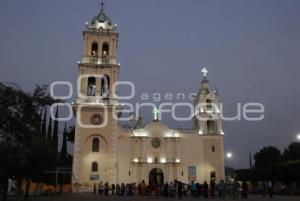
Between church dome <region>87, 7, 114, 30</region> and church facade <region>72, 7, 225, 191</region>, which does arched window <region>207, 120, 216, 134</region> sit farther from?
church dome <region>87, 7, 114, 30</region>

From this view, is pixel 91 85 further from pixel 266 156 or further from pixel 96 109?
pixel 266 156

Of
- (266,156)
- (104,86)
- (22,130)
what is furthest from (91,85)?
(266,156)

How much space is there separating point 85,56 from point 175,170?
1624cm

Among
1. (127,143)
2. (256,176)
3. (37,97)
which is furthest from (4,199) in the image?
(256,176)

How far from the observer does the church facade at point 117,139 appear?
41125mm

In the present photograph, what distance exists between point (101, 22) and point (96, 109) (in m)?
10.7

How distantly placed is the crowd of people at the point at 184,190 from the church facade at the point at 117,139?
9.46ft

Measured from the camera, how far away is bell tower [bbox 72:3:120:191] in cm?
4062

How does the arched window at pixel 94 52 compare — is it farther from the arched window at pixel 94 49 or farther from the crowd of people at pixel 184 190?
the crowd of people at pixel 184 190

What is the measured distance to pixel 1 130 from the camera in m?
21.1

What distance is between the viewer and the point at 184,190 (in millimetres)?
35594

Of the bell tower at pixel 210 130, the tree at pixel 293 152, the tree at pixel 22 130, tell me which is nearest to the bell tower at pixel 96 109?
the bell tower at pixel 210 130

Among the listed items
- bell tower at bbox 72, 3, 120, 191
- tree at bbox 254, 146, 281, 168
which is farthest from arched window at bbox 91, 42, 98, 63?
tree at bbox 254, 146, 281, 168

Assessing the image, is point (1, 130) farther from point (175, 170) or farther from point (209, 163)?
point (209, 163)
